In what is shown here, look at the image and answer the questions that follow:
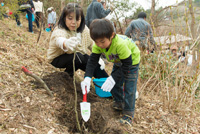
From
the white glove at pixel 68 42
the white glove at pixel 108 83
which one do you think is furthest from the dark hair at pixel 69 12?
the white glove at pixel 108 83

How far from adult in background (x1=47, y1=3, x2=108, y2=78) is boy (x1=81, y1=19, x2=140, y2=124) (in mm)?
353

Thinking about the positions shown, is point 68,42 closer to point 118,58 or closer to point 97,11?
point 118,58

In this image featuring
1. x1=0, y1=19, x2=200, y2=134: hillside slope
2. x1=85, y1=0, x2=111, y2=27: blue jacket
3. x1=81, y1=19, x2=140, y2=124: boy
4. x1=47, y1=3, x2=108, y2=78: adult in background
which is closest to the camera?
x1=0, y1=19, x2=200, y2=134: hillside slope

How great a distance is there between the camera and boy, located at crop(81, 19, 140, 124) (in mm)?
1609

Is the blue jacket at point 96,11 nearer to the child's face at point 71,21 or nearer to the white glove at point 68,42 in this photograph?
the child's face at point 71,21

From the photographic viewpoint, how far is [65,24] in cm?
226

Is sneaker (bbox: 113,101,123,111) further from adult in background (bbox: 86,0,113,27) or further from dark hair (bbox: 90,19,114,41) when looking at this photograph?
adult in background (bbox: 86,0,113,27)

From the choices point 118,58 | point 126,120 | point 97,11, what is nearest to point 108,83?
point 118,58

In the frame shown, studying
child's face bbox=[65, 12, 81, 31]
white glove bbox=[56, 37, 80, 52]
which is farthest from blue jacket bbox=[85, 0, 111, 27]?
white glove bbox=[56, 37, 80, 52]

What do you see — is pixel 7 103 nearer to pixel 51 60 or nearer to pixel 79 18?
pixel 51 60

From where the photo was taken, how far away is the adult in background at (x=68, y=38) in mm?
2102

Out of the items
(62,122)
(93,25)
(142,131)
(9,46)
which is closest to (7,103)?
(62,122)

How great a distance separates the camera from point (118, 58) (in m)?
1.91

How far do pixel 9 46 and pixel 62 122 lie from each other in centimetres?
206
